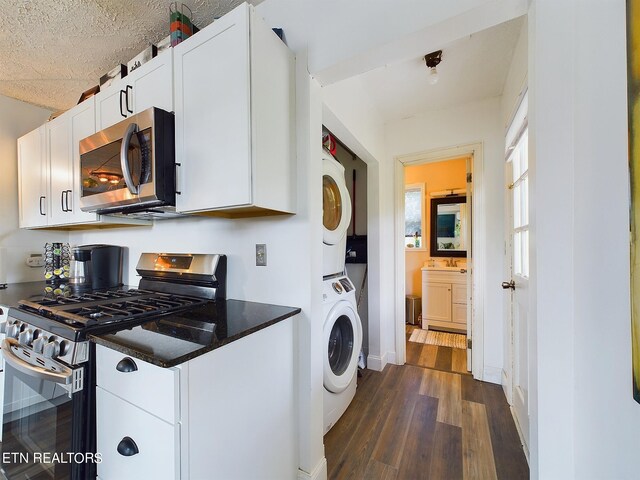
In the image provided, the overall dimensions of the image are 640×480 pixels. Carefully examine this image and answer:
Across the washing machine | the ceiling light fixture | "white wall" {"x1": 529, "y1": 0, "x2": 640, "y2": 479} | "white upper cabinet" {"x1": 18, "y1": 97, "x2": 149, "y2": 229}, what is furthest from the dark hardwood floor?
the ceiling light fixture

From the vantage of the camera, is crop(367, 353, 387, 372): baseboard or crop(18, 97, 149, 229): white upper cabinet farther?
crop(367, 353, 387, 372): baseboard

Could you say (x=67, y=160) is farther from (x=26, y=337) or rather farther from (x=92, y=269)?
(x=26, y=337)

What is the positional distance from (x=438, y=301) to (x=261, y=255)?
3055mm

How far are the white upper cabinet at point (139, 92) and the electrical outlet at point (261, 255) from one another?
0.80 metres

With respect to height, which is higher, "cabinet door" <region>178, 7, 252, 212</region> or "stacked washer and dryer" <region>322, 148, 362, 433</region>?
"cabinet door" <region>178, 7, 252, 212</region>

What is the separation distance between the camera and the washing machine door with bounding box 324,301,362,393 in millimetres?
1754

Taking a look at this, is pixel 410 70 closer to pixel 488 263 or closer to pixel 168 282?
pixel 488 263

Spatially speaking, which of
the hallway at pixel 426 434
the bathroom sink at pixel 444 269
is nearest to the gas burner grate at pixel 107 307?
the hallway at pixel 426 434

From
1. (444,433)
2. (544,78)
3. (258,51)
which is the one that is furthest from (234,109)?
(444,433)

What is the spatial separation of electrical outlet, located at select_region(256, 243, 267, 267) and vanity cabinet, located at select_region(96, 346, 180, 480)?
69cm

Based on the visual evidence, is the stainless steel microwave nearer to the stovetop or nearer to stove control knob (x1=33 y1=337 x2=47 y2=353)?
the stovetop

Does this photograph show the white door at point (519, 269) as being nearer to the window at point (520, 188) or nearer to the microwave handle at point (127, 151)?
the window at point (520, 188)

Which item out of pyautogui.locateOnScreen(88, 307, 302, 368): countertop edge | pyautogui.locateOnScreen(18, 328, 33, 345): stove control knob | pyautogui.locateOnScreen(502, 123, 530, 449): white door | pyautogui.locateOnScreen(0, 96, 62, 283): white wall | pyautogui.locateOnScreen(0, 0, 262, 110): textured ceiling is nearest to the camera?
pyautogui.locateOnScreen(88, 307, 302, 368): countertop edge

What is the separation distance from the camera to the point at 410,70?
1.96m
